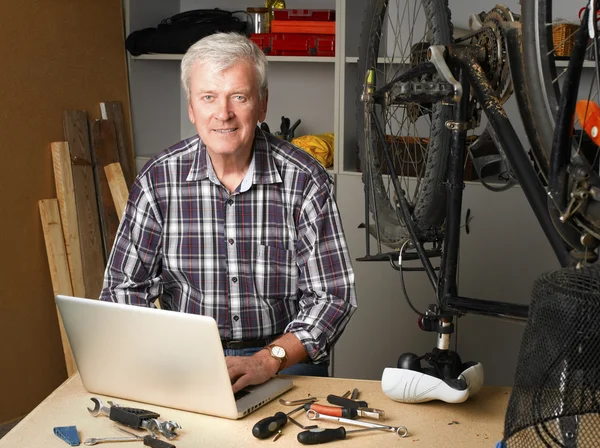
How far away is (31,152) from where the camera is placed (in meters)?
2.83

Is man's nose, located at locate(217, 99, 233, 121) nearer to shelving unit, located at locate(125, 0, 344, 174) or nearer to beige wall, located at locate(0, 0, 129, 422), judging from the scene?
beige wall, located at locate(0, 0, 129, 422)

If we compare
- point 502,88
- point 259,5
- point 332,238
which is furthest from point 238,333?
point 259,5

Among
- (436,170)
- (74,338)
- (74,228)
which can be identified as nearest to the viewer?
(74,338)

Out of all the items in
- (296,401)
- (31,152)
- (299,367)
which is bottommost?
(299,367)

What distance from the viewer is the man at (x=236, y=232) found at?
1792mm

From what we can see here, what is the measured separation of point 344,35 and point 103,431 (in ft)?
6.40

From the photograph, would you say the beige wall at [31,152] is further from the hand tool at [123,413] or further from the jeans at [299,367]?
the hand tool at [123,413]

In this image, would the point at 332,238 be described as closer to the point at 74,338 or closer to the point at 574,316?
the point at 74,338

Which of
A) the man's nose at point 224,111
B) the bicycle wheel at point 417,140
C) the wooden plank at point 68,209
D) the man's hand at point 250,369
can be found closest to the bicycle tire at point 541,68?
the bicycle wheel at point 417,140

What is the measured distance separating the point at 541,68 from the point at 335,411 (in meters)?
0.63

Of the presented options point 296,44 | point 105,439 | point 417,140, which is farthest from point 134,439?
point 296,44

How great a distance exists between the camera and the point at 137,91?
11.0ft

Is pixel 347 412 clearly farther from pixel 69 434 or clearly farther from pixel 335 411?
pixel 69 434

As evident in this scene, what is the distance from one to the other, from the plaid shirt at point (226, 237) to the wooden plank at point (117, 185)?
1.25 meters
